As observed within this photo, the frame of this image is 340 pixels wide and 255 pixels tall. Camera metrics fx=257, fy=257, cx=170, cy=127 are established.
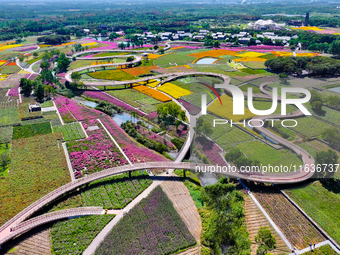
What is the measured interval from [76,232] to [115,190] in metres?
9.09

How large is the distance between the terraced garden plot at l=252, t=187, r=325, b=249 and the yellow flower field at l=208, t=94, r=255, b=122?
23710 millimetres

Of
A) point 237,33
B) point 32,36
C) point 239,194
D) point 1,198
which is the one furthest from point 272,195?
point 32,36

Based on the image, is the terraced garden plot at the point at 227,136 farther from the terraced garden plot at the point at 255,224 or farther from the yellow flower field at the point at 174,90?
the yellow flower field at the point at 174,90

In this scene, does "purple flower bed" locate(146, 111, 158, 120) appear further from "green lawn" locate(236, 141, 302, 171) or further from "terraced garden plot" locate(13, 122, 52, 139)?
"green lawn" locate(236, 141, 302, 171)

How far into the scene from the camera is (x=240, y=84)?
8506 centimetres

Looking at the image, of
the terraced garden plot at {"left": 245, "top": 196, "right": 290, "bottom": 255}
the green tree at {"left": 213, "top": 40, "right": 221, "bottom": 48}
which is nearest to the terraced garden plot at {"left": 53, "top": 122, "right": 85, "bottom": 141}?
the terraced garden plot at {"left": 245, "top": 196, "right": 290, "bottom": 255}

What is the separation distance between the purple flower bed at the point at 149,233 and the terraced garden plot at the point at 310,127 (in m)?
35.0

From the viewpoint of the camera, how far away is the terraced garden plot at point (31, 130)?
57.6 meters

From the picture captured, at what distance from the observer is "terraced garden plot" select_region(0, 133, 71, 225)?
39.1m

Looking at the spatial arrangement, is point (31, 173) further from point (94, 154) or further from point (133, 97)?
point (133, 97)

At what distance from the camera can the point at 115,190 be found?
41.6 metres

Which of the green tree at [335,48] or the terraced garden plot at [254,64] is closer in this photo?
the terraced garden plot at [254,64]

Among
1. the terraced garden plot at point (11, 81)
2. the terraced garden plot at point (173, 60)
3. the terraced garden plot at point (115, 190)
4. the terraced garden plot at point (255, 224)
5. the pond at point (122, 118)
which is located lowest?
the terraced garden plot at point (255, 224)

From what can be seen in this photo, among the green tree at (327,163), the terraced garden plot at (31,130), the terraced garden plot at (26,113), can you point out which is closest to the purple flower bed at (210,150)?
the green tree at (327,163)
